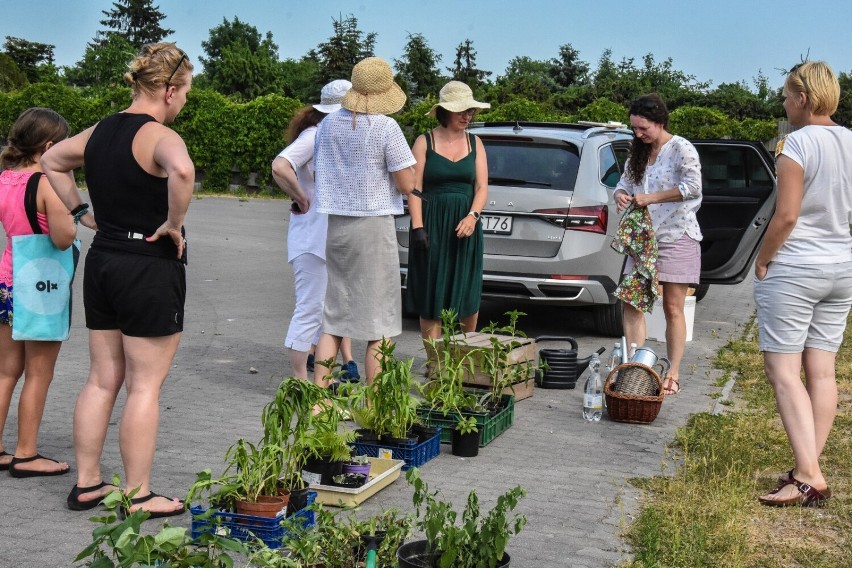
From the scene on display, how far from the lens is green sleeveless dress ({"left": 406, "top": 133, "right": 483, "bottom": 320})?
803cm

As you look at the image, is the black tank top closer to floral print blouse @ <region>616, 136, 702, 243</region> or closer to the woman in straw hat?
the woman in straw hat

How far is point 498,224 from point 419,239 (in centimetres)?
206

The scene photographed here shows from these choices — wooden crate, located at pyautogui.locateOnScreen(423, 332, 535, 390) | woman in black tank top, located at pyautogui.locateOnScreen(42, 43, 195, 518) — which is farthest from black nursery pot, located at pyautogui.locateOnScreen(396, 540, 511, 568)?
wooden crate, located at pyautogui.locateOnScreen(423, 332, 535, 390)

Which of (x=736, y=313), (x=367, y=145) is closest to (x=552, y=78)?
(x=736, y=313)

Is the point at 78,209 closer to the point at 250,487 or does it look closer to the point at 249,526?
the point at 250,487

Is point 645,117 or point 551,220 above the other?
point 645,117

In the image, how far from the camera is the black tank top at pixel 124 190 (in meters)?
4.97

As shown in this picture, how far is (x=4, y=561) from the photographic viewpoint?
4.54 metres

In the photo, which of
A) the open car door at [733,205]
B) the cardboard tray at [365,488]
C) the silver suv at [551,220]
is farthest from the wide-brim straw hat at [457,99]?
the open car door at [733,205]

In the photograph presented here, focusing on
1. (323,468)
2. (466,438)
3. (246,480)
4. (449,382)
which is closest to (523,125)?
(449,382)

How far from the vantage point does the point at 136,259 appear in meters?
5.03

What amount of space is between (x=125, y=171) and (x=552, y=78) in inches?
3059

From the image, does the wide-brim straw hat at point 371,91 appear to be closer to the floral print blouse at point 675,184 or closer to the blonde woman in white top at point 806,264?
the floral print blouse at point 675,184

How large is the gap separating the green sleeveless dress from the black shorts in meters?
3.14
